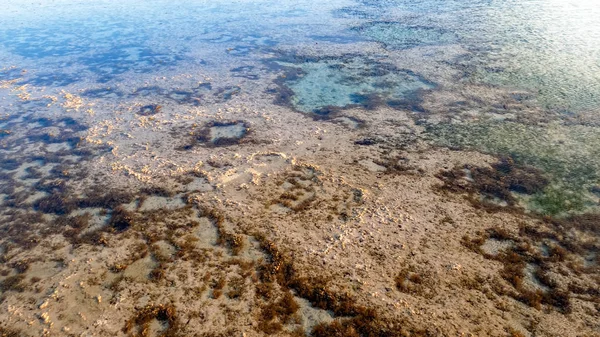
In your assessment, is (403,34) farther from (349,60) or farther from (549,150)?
(549,150)

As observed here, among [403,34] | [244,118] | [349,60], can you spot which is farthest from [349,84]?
[403,34]

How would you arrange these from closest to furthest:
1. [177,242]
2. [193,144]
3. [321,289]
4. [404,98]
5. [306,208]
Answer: [321,289] < [177,242] < [306,208] < [193,144] < [404,98]

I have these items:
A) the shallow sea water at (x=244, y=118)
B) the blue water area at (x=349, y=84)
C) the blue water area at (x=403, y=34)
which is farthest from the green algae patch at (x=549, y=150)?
the blue water area at (x=403, y=34)

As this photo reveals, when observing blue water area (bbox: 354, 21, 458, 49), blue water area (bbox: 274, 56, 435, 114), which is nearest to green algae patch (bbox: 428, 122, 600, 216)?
blue water area (bbox: 274, 56, 435, 114)

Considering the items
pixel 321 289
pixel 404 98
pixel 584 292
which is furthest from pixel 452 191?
pixel 404 98

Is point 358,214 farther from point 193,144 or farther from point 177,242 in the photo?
point 193,144

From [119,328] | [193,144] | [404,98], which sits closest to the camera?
[119,328]
